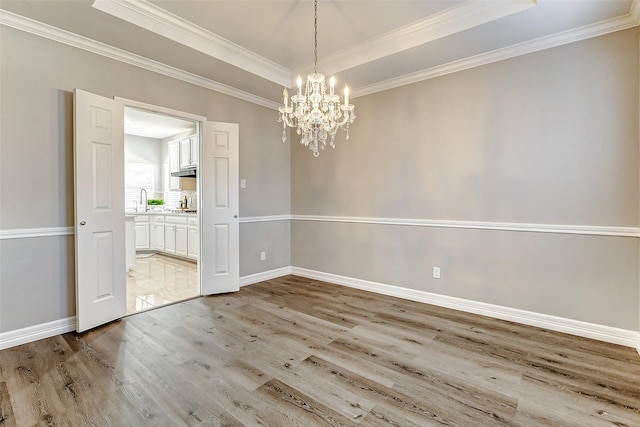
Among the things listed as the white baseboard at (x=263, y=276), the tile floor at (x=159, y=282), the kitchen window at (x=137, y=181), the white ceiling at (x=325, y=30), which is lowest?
the tile floor at (x=159, y=282)

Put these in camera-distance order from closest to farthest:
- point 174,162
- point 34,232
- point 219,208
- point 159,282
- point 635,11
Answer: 1. point 635,11
2. point 34,232
3. point 219,208
4. point 159,282
5. point 174,162

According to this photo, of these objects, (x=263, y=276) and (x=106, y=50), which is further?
(x=263, y=276)

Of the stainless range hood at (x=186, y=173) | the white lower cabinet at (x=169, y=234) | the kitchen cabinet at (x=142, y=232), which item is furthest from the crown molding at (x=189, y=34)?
the kitchen cabinet at (x=142, y=232)

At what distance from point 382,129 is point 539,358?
280 cm

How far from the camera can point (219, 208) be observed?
152 inches

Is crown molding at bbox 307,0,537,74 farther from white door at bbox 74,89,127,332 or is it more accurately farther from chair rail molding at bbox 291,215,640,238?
white door at bbox 74,89,127,332

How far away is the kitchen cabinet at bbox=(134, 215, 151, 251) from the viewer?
21.4ft

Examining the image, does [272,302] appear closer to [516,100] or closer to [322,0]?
[322,0]

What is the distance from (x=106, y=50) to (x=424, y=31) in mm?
3015

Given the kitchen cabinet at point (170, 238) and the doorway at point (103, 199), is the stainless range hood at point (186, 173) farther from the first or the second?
the doorway at point (103, 199)

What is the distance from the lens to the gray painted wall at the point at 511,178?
2.57 m

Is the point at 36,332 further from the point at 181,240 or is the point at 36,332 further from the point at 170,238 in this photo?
the point at 170,238

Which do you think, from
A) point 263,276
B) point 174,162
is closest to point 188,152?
point 174,162

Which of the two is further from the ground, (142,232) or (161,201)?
(161,201)
